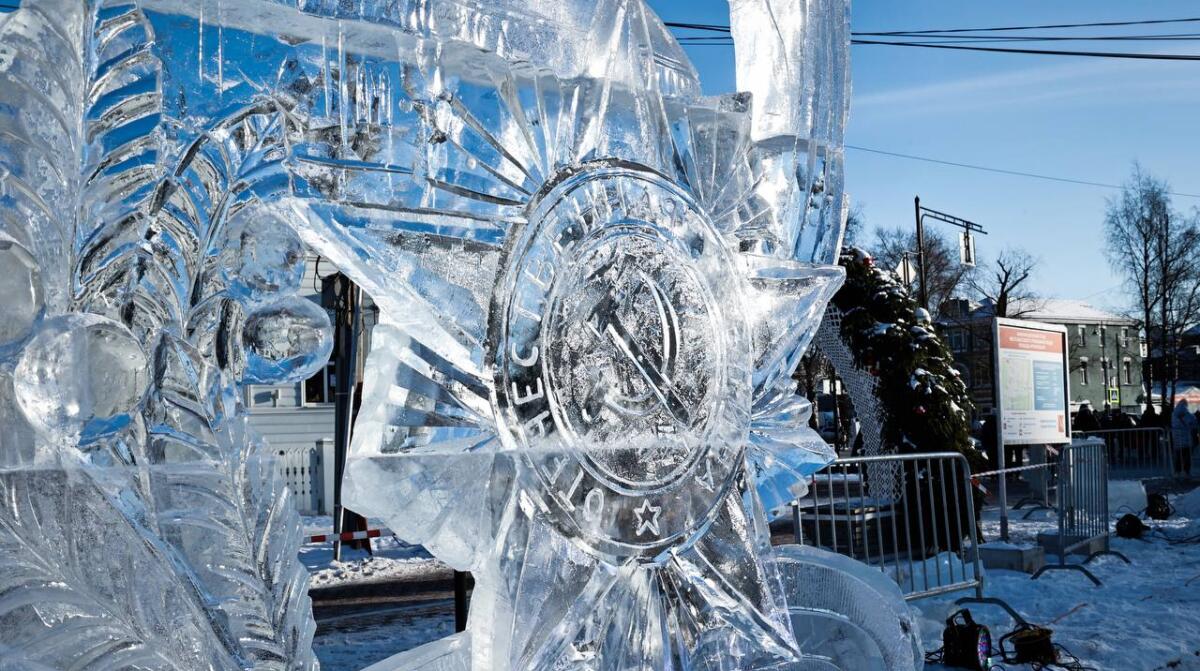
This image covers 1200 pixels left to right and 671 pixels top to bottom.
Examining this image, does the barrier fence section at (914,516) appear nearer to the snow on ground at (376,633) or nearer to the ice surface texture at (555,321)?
the snow on ground at (376,633)

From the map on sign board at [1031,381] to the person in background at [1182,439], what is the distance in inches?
361

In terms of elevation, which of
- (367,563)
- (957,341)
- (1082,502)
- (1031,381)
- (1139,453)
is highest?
(957,341)

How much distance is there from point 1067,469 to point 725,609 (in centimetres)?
860

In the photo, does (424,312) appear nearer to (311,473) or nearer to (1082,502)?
(1082,502)

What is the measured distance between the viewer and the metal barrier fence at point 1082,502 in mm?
9383

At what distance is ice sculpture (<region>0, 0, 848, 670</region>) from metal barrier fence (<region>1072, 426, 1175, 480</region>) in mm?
18206

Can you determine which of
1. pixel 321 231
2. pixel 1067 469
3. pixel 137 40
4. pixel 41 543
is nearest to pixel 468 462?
pixel 321 231

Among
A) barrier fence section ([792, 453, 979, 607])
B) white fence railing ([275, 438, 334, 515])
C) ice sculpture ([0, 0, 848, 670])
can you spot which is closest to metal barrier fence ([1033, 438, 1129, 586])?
barrier fence section ([792, 453, 979, 607])

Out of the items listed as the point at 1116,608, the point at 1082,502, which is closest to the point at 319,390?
the point at 1082,502

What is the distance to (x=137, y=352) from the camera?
3.84ft

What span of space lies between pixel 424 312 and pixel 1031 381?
11.1 m

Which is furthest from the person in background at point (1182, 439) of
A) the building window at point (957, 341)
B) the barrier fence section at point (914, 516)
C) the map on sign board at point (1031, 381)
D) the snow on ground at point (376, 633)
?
the building window at point (957, 341)

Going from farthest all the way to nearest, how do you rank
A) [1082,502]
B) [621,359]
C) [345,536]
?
[1082,502] → [345,536] → [621,359]

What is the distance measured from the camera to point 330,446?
43.4 ft
